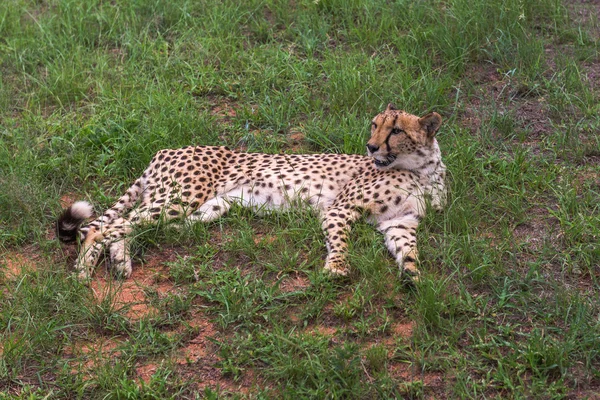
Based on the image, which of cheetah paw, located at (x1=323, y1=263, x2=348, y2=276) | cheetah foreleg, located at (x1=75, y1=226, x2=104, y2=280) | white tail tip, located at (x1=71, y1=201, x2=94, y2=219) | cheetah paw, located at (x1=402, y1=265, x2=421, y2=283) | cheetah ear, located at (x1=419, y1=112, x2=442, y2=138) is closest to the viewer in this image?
cheetah paw, located at (x1=402, y1=265, x2=421, y2=283)

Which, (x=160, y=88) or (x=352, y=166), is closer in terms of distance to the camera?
(x=352, y=166)

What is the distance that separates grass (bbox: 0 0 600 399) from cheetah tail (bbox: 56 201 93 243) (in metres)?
0.15

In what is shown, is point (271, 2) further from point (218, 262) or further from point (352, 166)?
point (218, 262)

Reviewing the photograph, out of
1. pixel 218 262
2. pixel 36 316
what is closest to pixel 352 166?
pixel 218 262

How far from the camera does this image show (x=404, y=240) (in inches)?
176

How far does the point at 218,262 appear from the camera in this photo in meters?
4.55

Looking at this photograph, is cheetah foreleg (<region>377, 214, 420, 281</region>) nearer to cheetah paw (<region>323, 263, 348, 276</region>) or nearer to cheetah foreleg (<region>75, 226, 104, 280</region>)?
cheetah paw (<region>323, 263, 348, 276</region>)

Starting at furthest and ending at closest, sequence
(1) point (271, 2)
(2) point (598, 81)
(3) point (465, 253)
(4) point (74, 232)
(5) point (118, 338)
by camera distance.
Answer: (1) point (271, 2), (2) point (598, 81), (4) point (74, 232), (3) point (465, 253), (5) point (118, 338)

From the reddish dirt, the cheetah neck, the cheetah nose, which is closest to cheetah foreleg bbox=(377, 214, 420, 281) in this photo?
the cheetah neck

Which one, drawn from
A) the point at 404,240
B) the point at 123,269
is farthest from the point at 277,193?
the point at 123,269

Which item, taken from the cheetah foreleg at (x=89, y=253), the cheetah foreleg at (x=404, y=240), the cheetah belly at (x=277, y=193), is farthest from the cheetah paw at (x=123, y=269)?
the cheetah foreleg at (x=404, y=240)

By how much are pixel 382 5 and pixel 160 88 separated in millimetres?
1849

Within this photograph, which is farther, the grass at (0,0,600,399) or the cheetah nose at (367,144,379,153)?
the cheetah nose at (367,144,379,153)

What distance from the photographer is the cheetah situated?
181 inches
